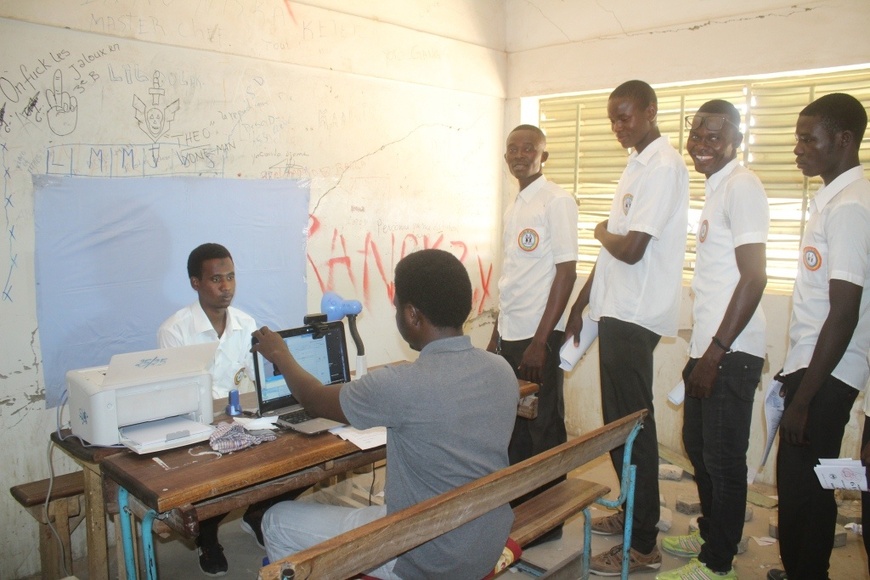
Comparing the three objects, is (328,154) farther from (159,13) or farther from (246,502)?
(246,502)

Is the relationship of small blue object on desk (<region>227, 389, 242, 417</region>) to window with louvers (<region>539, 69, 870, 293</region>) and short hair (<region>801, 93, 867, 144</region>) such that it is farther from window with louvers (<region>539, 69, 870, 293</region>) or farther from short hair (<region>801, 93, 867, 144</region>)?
window with louvers (<region>539, 69, 870, 293</region>)

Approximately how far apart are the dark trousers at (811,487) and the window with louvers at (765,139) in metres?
1.96

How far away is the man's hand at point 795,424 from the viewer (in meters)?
2.72

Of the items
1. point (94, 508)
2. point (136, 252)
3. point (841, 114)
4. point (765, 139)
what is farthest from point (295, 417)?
point (765, 139)

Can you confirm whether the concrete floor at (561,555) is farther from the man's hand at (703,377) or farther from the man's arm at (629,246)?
the man's arm at (629,246)

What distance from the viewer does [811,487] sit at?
9.30ft

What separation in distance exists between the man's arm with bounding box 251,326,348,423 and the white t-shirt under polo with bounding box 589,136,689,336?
158 centimetres

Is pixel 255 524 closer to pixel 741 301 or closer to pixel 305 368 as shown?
pixel 305 368

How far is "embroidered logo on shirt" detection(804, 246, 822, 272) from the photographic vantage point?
9.06 ft

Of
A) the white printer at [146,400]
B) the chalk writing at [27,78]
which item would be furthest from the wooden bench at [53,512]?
the chalk writing at [27,78]

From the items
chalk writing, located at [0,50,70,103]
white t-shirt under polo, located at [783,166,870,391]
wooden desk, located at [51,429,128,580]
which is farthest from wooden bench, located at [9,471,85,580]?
white t-shirt under polo, located at [783,166,870,391]

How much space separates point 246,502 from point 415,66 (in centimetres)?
357

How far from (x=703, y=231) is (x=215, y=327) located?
228cm

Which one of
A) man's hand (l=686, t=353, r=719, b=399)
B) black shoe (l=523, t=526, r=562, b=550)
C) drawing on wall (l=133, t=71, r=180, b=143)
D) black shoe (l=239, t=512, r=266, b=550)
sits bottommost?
black shoe (l=523, t=526, r=562, b=550)
